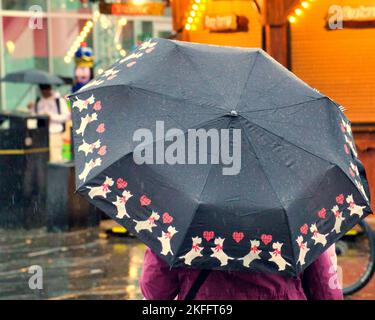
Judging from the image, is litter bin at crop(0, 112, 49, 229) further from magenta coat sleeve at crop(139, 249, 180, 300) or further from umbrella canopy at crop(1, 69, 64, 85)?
magenta coat sleeve at crop(139, 249, 180, 300)

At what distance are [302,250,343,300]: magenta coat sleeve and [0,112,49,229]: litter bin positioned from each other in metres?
10.0

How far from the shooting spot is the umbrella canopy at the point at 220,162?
392cm

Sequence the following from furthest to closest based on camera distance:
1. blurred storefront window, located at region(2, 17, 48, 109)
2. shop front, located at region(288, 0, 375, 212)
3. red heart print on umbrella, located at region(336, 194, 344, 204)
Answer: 1. blurred storefront window, located at region(2, 17, 48, 109)
2. shop front, located at region(288, 0, 375, 212)
3. red heart print on umbrella, located at region(336, 194, 344, 204)

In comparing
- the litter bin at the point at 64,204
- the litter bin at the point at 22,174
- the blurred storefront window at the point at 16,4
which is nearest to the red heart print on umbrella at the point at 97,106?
the litter bin at the point at 64,204

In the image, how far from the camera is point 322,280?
168 inches

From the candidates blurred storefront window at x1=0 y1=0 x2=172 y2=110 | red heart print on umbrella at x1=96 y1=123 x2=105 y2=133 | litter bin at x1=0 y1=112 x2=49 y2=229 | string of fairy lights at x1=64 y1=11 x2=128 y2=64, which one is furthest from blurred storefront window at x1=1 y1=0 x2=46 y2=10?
red heart print on umbrella at x1=96 y1=123 x2=105 y2=133

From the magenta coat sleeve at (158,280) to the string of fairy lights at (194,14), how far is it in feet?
32.8

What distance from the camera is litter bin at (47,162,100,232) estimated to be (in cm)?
1361

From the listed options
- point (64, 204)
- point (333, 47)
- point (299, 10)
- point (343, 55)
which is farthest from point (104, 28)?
point (343, 55)

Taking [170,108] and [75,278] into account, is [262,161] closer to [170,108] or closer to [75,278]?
[170,108]

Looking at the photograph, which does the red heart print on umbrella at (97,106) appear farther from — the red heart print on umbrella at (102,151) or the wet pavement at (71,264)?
the wet pavement at (71,264)

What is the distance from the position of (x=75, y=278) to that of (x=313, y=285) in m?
6.48

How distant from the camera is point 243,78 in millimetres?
4250

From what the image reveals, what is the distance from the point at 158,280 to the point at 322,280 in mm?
638
